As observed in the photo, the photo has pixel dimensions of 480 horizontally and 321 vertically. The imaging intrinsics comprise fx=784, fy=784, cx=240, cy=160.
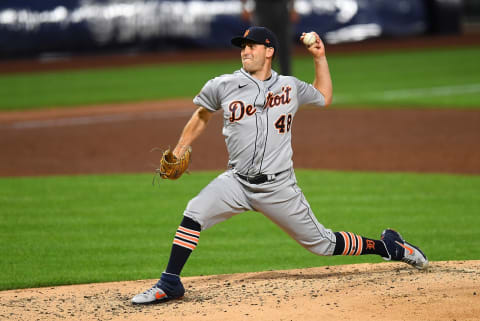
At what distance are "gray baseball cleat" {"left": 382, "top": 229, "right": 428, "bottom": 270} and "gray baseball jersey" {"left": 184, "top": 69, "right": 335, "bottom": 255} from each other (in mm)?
550

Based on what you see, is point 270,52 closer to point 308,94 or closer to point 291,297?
point 308,94

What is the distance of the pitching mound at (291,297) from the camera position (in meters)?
4.67

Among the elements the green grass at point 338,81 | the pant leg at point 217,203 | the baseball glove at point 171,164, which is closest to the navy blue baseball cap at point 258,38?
the baseball glove at point 171,164

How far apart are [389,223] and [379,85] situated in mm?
11965

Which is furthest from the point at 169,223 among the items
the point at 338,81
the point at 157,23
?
the point at 157,23

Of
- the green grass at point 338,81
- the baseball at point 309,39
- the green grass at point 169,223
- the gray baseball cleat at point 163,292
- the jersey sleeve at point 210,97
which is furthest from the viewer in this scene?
the green grass at point 338,81

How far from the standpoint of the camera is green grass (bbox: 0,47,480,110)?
1691cm

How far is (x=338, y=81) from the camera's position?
1977cm

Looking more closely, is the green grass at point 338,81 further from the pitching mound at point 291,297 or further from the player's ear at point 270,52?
the player's ear at point 270,52

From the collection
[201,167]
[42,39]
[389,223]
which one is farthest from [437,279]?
[42,39]

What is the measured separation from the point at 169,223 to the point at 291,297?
282 cm

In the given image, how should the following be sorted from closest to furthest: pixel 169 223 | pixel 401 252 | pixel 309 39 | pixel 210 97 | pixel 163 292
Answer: pixel 163 292
pixel 210 97
pixel 309 39
pixel 401 252
pixel 169 223

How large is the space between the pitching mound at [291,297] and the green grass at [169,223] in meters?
0.49

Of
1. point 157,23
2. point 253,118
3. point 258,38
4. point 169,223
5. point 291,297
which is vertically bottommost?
point 169,223
